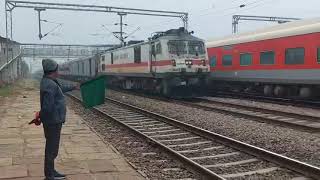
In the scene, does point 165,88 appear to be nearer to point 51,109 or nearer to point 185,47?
point 185,47

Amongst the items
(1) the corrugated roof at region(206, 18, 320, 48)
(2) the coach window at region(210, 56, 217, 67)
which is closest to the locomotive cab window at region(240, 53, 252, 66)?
(1) the corrugated roof at region(206, 18, 320, 48)

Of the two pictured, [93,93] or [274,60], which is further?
[274,60]

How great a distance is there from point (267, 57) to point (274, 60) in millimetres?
698

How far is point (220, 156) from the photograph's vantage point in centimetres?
963

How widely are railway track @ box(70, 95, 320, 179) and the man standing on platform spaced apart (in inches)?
92.5

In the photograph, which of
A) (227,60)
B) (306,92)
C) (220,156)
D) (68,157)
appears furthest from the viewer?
(227,60)

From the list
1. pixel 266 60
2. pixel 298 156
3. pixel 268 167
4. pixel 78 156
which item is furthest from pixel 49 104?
pixel 266 60

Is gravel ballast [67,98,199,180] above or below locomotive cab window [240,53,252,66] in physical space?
below

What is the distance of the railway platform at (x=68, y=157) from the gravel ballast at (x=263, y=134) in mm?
3100

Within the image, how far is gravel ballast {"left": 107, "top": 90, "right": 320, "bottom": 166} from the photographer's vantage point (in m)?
9.81

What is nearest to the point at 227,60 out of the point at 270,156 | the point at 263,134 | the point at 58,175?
the point at 263,134

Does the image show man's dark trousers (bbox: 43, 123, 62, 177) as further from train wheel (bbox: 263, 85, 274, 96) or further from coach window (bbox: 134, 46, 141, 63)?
coach window (bbox: 134, 46, 141, 63)

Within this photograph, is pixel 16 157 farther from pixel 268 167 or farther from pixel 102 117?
pixel 102 117

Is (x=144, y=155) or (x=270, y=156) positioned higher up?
(x=270, y=156)
